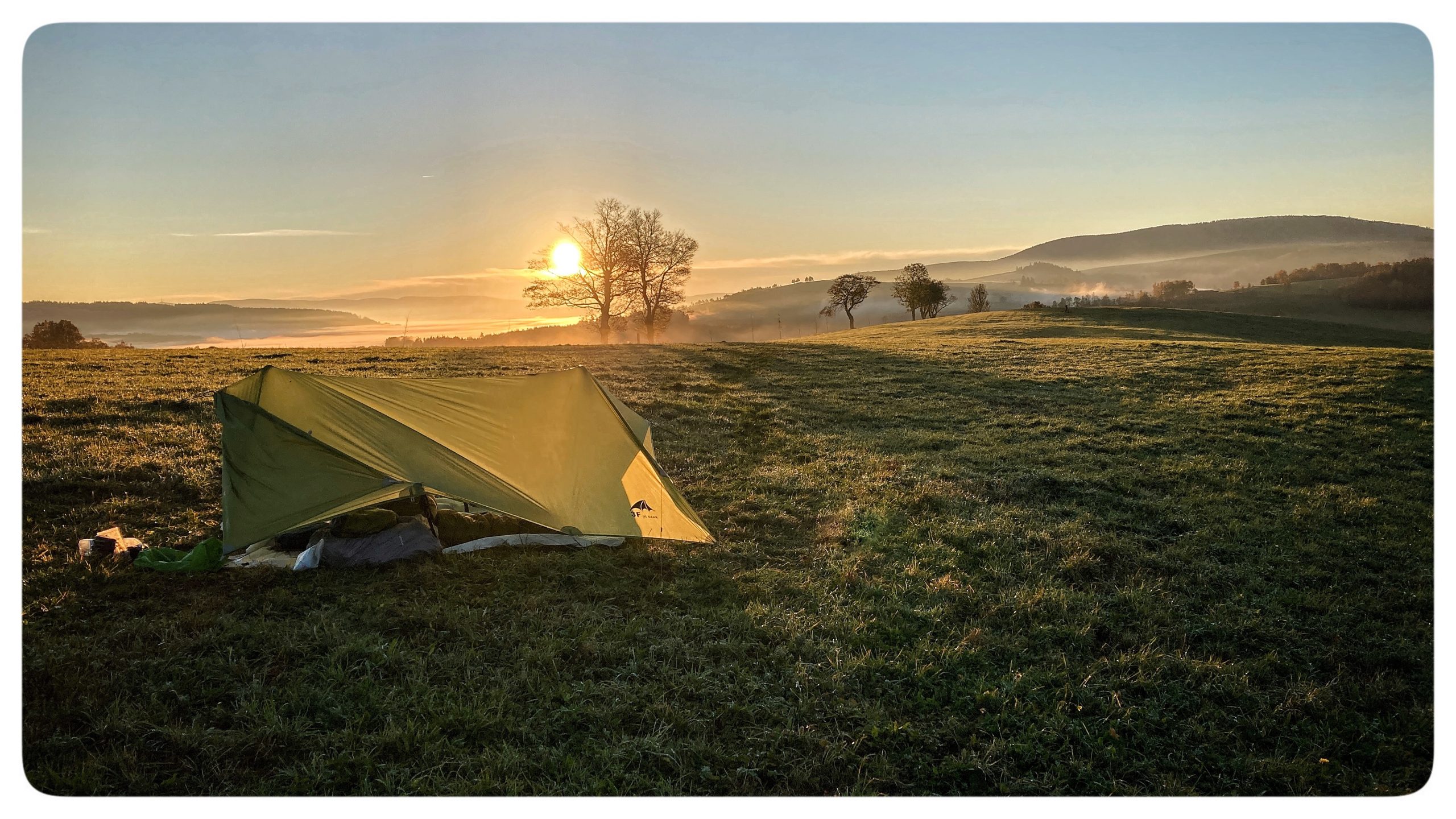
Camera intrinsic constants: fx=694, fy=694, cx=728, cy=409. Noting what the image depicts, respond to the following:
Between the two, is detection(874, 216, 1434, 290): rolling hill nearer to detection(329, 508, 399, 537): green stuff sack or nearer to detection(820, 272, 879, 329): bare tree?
detection(820, 272, 879, 329): bare tree

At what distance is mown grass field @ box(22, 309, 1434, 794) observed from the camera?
193 inches

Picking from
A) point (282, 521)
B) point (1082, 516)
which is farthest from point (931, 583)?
point (282, 521)

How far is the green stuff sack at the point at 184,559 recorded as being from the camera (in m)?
7.42

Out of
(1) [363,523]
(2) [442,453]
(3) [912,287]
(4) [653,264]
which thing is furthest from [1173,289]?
(1) [363,523]

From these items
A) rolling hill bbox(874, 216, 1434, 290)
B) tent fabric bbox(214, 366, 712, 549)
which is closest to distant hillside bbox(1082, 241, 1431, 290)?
rolling hill bbox(874, 216, 1434, 290)

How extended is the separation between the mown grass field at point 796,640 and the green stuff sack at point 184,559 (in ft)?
0.57

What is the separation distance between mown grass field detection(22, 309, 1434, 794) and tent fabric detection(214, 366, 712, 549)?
0.61 m

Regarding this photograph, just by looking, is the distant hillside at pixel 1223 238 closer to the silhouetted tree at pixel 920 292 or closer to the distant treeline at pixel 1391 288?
the distant treeline at pixel 1391 288

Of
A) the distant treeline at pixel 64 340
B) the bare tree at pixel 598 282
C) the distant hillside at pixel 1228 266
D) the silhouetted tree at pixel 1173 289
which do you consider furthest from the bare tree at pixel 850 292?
the distant treeline at pixel 64 340

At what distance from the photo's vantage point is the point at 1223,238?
49.2m

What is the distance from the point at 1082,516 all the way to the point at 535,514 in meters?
8.12

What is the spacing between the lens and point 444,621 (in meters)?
6.66
